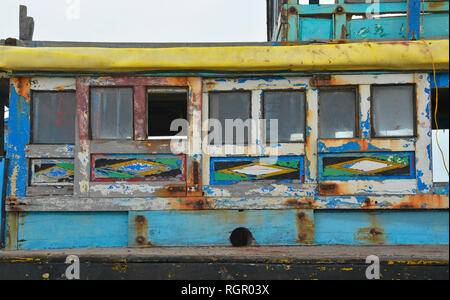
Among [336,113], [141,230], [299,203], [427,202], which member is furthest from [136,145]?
[427,202]

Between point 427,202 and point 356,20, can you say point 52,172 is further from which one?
point 356,20

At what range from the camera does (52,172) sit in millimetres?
5605

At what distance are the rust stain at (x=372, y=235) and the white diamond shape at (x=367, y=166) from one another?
0.70 m

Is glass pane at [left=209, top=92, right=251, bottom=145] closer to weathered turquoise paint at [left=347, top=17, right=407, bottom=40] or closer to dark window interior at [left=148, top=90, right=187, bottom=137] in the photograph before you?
dark window interior at [left=148, top=90, right=187, bottom=137]

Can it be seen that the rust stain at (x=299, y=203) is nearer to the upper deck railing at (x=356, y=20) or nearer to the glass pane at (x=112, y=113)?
the glass pane at (x=112, y=113)

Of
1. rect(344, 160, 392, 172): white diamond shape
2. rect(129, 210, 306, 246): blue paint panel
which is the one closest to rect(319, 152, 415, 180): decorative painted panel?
rect(344, 160, 392, 172): white diamond shape

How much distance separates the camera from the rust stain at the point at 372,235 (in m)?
5.38

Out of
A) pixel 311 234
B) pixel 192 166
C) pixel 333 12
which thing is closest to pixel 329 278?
pixel 311 234

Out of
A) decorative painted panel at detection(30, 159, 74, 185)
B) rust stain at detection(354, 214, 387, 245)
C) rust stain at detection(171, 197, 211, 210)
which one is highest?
decorative painted panel at detection(30, 159, 74, 185)

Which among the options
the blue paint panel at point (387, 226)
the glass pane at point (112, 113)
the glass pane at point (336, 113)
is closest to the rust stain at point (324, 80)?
the glass pane at point (336, 113)

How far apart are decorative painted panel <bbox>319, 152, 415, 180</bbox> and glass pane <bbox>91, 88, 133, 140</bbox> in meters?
2.52

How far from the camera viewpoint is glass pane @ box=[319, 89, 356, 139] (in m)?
5.70

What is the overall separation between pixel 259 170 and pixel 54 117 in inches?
106
